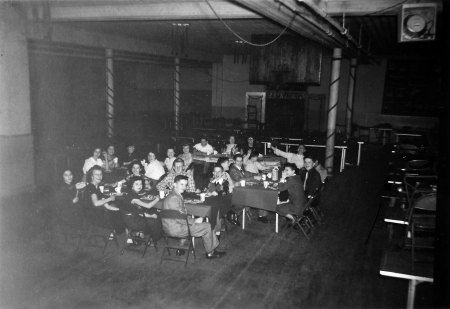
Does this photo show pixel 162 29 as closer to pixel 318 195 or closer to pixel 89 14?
pixel 89 14

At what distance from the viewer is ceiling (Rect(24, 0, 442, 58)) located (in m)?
7.11

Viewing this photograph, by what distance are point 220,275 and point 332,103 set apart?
27.9 feet

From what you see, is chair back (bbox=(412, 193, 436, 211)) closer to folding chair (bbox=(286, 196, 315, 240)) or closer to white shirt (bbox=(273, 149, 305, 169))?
folding chair (bbox=(286, 196, 315, 240))

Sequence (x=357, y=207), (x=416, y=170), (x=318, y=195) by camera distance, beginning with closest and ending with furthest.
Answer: (x=318, y=195) < (x=416, y=170) < (x=357, y=207)

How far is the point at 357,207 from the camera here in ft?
33.8

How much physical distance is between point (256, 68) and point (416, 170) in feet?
14.5

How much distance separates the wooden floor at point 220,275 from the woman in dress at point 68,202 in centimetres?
62

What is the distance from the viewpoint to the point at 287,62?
8812 millimetres

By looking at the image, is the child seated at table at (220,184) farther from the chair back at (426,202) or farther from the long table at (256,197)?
the chair back at (426,202)

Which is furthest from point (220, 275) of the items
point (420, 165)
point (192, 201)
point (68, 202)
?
point (420, 165)

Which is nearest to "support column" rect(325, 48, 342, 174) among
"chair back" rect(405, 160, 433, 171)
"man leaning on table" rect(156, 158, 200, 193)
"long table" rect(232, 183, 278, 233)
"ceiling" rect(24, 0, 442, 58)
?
"ceiling" rect(24, 0, 442, 58)

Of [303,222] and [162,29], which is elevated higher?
[162,29]

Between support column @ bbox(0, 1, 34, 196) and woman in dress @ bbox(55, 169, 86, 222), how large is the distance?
308 centimetres

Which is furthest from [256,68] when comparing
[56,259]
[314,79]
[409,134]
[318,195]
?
[409,134]
